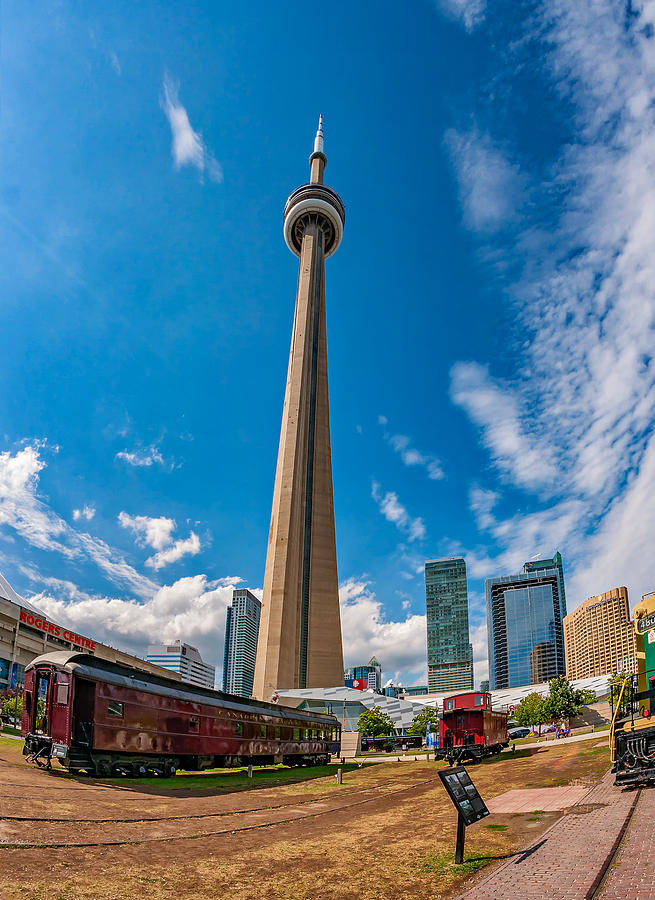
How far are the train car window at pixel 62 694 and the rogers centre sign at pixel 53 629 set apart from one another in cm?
4544

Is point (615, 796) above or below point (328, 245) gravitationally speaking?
below

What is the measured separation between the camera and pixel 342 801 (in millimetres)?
17219

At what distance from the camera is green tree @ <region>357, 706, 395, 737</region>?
64562mm

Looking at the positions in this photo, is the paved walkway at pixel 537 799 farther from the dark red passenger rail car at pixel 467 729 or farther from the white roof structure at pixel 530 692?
the white roof structure at pixel 530 692

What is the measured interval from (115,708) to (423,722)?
61.0 m

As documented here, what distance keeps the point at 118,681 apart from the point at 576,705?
6273 cm

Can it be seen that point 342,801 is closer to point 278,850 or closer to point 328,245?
point 278,850

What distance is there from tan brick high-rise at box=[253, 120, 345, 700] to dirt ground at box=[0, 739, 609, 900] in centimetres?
6439

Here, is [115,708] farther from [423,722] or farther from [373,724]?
[423,722]

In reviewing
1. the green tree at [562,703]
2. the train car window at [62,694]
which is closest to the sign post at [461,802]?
the train car window at [62,694]

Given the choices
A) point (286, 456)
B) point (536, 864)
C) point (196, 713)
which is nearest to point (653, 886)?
point (536, 864)

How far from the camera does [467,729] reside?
29.3 metres

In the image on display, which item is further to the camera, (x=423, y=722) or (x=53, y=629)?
(x=423, y=722)

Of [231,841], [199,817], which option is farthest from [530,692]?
[231,841]
